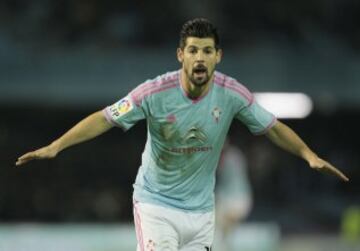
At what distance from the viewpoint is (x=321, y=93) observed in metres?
16.3

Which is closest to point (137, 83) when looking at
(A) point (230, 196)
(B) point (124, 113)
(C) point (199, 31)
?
(A) point (230, 196)

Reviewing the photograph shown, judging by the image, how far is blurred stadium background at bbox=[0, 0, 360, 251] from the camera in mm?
15625

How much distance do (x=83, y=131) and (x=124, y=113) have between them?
269mm

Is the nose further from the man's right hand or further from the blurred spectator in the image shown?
the blurred spectator

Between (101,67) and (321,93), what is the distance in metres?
3.37

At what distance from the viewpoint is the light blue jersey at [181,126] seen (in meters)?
6.36

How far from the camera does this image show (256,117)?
6.55m

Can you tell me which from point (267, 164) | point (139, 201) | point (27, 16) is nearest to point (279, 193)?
point (267, 164)

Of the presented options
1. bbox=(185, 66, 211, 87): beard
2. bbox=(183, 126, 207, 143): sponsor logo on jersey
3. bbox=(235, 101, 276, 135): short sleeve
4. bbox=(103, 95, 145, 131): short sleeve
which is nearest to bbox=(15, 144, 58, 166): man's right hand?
bbox=(103, 95, 145, 131): short sleeve

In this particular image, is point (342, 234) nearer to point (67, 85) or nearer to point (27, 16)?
point (67, 85)

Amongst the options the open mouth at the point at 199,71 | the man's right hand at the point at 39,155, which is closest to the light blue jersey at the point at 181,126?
the open mouth at the point at 199,71

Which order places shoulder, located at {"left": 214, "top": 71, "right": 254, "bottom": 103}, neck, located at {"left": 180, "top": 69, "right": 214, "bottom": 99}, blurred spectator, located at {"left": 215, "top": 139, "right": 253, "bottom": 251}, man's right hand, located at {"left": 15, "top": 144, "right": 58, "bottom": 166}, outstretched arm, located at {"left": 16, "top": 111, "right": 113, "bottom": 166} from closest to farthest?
man's right hand, located at {"left": 15, "top": 144, "right": 58, "bottom": 166} < outstretched arm, located at {"left": 16, "top": 111, "right": 113, "bottom": 166} < neck, located at {"left": 180, "top": 69, "right": 214, "bottom": 99} < shoulder, located at {"left": 214, "top": 71, "right": 254, "bottom": 103} < blurred spectator, located at {"left": 215, "top": 139, "right": 253, "bottom": 251}

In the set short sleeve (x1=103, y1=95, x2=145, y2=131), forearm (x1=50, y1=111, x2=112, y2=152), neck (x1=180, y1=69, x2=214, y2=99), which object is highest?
neck (x1=180, y1=69, x2=214, y2=99)

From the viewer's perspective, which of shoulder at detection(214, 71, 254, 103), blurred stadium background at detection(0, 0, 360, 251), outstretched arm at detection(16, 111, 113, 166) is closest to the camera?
outstretched arm at detection(16, 111, 113, 166)
